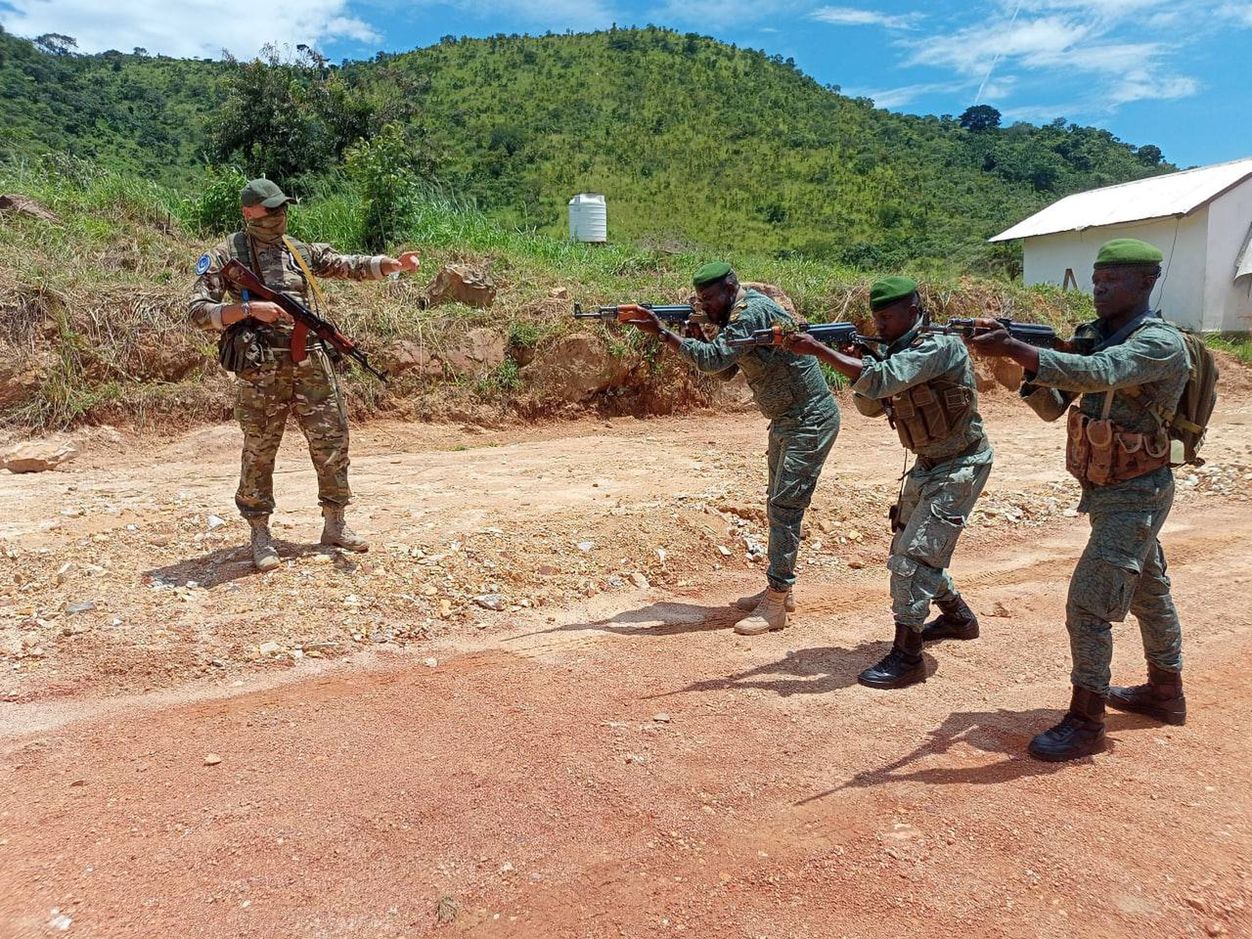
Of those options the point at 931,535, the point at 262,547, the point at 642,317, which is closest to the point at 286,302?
the point at 262,547

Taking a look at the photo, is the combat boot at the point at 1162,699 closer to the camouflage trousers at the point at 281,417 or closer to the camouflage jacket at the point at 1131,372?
the camouflage jacket at the point at 1131,372

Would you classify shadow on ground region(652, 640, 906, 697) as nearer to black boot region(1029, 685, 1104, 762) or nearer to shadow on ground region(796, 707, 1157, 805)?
shadow on ground region(796, 707, 1157, 805)

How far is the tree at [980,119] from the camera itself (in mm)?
53406

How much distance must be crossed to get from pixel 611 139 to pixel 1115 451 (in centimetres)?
4430

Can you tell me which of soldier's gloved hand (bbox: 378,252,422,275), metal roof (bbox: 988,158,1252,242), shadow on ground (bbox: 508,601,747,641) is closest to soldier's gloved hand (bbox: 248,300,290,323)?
soldier's gloved hand (bbox: 378,252,422,275)

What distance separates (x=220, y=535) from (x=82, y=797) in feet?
8.69

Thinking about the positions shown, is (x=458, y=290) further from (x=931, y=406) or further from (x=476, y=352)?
(x=931, y=406)

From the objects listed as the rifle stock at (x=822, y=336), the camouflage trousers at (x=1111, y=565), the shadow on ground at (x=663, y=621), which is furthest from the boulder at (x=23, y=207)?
the camouflage trousers at (x=1111, y=565)

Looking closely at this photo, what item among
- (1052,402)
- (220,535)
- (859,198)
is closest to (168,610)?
(220,535)

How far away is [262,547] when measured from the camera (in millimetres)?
4789

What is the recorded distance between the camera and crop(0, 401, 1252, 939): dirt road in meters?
2.37

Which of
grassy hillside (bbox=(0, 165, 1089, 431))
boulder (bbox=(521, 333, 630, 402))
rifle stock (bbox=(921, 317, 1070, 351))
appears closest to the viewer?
rifle stock (bbox=(921, 317, 1070, 351))

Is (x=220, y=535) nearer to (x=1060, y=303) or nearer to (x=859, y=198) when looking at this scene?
(x=1060, y=303)

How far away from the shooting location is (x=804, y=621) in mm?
4633
